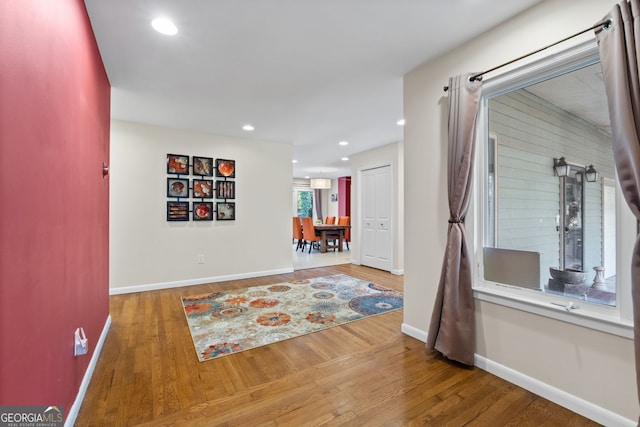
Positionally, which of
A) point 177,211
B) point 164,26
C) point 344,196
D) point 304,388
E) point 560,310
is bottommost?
point 304,388

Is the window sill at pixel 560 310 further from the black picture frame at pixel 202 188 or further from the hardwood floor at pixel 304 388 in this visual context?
the black picture frame at pixel 202 188

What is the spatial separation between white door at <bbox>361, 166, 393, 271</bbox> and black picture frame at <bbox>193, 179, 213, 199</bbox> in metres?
3.05

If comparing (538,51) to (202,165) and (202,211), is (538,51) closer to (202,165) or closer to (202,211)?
(202,165)

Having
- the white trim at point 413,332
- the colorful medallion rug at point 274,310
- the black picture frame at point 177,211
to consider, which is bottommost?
the colorful medallion rug at point 274,310

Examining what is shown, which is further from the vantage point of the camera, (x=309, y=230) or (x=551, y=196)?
(x=309, y=230)

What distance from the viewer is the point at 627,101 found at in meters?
1.33

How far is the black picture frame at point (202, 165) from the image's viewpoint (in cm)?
440

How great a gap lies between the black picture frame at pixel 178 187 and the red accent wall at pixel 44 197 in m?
2.29

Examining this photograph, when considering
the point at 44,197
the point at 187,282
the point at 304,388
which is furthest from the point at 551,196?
the point at 187,282

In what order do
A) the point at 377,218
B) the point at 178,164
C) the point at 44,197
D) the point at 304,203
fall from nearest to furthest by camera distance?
the point at 44,197
the point at 178,164
the point at 377,218
the point at 304,203

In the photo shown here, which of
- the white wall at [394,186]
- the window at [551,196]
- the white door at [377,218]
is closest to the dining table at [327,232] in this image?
the white wall at [394,186]

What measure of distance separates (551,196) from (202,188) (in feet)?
14.1

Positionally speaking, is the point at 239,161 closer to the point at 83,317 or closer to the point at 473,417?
the point at 83,317

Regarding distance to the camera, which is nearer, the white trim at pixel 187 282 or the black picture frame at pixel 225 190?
the white trim at pixel 187 282
